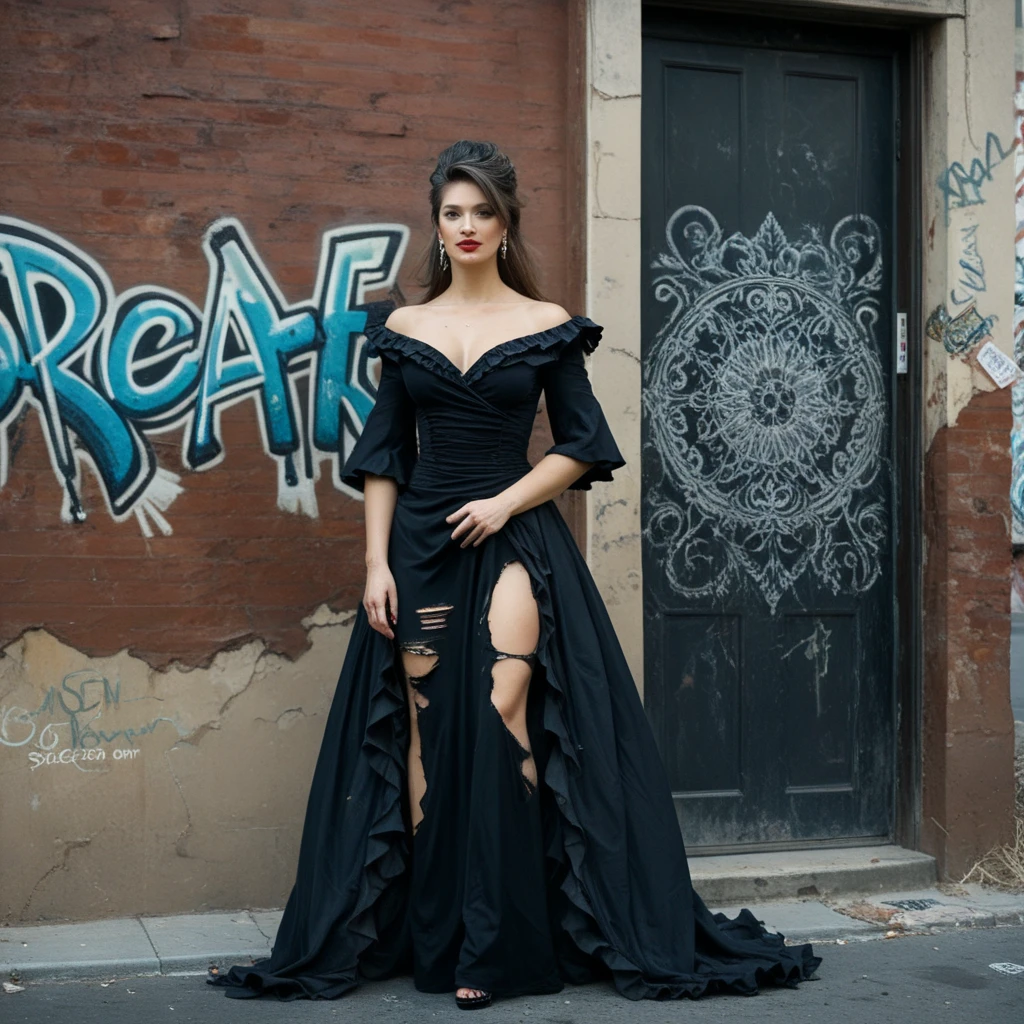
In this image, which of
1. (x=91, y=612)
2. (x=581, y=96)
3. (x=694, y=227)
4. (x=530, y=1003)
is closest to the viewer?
(x=530, y=1003)

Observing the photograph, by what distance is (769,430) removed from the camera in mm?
5770

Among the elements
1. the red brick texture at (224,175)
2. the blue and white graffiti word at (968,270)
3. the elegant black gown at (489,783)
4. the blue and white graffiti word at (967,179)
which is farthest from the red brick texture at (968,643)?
the red brick texture at (224,175)

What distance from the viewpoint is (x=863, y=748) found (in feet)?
19.2

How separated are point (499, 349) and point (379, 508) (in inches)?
24.1

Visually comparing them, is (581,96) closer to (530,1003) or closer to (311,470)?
(311,470)

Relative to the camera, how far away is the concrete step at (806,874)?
17.6 feet

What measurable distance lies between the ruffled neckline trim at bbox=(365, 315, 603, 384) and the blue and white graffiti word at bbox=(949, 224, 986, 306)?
1.89m

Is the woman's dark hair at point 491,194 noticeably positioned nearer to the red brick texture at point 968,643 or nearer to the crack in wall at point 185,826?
the crack in wall at point 185,826

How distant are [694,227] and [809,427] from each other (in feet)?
2.95

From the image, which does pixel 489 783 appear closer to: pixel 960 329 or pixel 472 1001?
pixel 472 1001

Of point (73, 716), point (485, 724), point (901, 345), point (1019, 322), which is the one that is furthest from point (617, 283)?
point (1019, 322)

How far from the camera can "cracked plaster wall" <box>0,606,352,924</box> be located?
485cm

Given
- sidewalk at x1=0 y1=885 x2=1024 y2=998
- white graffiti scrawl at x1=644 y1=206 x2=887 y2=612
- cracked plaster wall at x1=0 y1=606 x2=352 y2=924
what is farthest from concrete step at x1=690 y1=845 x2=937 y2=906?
cracked plaster wall at x1=0 y1=606 x2=352 y2=924

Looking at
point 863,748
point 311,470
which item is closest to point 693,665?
point 863,748
